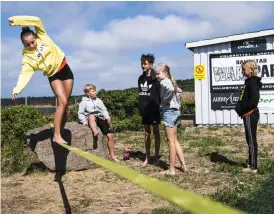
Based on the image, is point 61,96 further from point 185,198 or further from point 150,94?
point 185,198

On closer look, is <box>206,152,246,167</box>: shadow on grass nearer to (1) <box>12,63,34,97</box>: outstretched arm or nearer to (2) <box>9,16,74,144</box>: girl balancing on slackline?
(2) <box>9,16,74,144</box>: girl balancing on slackline

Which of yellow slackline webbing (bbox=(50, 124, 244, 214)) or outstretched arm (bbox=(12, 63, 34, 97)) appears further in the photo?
outstretched arm (bbox=(12, 63, 34, 97))

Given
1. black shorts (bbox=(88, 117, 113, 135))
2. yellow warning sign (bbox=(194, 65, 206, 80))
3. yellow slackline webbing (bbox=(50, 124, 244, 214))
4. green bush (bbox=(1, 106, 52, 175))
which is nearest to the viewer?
yellow slackline webbing (bbox=(50, 124, 244, 214))

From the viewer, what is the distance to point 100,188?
5500mm

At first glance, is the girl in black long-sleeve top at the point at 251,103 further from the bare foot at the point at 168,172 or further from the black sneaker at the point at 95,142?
the black sneaker at the point at 95,142

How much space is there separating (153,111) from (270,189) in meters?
2.25

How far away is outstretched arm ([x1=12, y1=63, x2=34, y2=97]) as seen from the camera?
4632mm

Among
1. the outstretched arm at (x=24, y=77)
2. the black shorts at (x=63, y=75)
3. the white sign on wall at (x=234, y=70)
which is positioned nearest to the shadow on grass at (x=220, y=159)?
the black shorts at (x=63, y=75)

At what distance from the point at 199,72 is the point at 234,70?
1.20 m

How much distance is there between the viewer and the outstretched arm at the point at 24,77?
4.63 meters

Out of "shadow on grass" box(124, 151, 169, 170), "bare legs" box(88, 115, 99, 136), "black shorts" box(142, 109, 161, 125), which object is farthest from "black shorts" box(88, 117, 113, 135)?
"black shorts" box(142, 109, 161, 125)

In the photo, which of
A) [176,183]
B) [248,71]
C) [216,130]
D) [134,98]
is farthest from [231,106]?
[176,183]

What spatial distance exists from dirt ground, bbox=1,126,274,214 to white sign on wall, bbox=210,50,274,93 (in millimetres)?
5265

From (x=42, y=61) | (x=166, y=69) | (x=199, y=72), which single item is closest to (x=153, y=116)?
(x=166, y=69)
